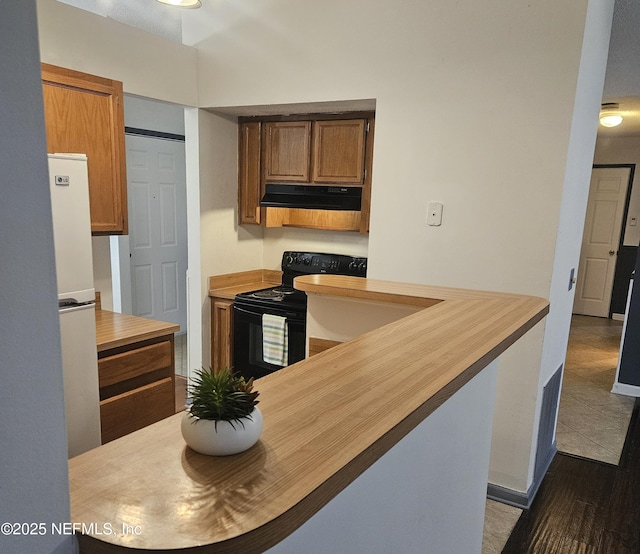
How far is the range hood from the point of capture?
3203 mm

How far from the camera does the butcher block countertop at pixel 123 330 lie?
7.77 ft

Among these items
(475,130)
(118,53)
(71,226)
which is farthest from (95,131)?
(475,130)

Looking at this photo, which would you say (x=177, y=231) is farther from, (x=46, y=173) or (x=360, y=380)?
(x=46, y=173)

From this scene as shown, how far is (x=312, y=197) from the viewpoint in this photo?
3.33 meters

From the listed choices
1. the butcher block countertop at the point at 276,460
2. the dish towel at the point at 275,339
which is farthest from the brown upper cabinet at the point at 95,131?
the butcher block countertop at the point at 276,460

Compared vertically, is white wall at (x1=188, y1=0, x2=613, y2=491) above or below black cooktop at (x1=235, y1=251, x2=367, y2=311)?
above

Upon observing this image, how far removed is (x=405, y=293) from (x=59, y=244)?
1427 mm

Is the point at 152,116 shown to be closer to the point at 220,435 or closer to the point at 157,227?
the point at 157,227

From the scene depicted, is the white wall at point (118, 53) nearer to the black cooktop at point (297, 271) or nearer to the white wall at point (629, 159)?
the black cooktop at point (297, 271)

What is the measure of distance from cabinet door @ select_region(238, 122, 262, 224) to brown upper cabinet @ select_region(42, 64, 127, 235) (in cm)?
107

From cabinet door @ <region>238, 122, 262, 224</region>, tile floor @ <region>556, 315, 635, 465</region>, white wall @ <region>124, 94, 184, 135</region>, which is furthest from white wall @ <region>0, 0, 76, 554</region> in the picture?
white wall @ <region>124, 94, 184, 135</region>

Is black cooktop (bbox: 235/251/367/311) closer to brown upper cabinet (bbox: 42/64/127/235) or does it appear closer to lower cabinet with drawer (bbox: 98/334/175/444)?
lower cabinet with drawer (bbox: 98/334/175/444)

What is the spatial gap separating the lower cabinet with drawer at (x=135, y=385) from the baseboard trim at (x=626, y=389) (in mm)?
3521

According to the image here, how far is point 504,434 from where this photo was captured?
2.52 meters
